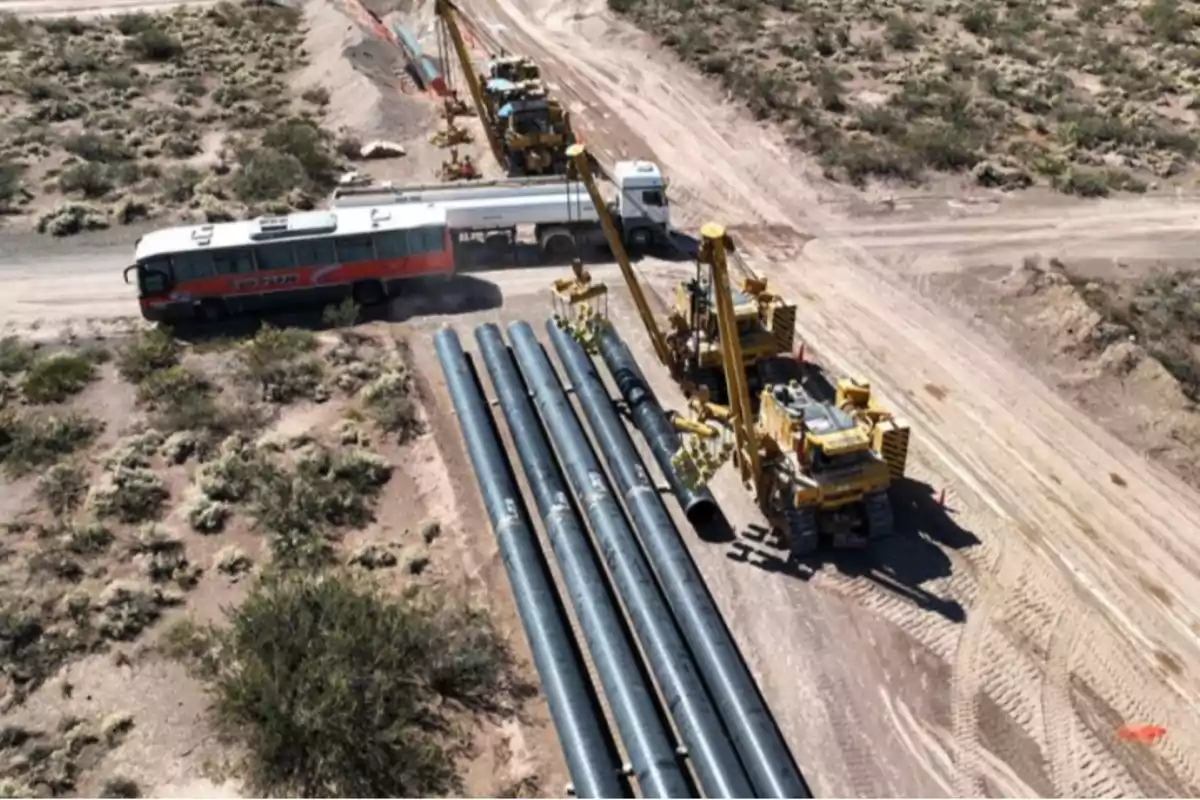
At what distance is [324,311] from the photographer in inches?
1249

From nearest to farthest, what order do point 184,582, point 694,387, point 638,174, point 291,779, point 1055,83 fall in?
point 291,779, point 184,582, point 694,387, point 638,174, point 1055,83

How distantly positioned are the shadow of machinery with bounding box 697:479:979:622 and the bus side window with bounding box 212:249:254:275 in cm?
1704

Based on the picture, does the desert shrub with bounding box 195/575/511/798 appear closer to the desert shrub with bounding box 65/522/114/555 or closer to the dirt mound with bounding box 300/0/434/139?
the desert shrub with bounding box 65/522/114/555

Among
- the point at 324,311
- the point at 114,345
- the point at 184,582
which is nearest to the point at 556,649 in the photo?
the point at 184,582

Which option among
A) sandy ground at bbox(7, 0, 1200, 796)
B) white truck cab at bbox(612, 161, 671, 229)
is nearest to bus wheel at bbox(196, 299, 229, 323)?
sandy ground at bbox(7, 0, 1200, 796)

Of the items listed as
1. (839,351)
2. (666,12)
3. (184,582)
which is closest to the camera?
(184,582)

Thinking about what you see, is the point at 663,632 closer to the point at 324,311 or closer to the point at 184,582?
the point at 184,582

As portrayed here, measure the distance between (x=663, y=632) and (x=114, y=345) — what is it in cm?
2053

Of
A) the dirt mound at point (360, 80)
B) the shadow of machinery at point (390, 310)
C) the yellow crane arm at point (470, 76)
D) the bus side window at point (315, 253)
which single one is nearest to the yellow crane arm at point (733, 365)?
the shadow of machinery at point (390, 310)

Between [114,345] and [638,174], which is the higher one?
[638,174]

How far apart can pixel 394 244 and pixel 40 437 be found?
38.0ft

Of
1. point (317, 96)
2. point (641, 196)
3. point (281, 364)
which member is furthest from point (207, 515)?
point (317, 96)

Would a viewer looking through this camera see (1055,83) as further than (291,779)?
Yes

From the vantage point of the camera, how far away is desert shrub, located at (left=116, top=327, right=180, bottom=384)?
28.7m
